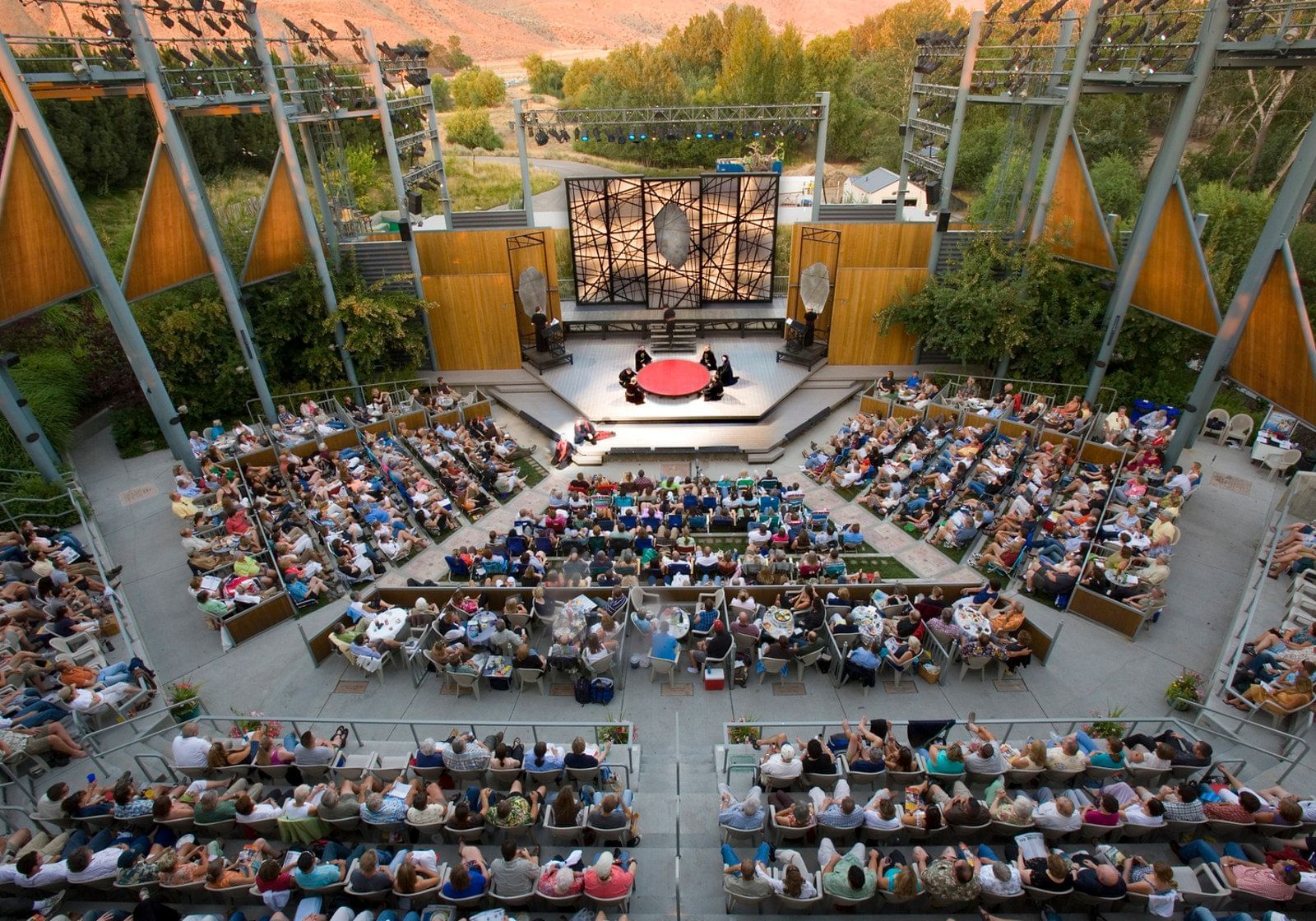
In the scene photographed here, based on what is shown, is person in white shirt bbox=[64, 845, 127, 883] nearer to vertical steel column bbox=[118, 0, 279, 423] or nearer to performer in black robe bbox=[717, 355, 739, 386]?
vertical steel column bbox=[118, 0, 279, 423]

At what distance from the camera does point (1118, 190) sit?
91.7 feet

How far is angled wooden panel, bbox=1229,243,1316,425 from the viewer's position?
12602mm

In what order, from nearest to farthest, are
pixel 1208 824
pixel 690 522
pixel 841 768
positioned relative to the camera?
pixel 1208 824, pixel 841 768, pixel 690 522

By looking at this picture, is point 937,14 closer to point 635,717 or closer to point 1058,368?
point 1058,368

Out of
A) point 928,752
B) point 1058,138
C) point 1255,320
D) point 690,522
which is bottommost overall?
point 690,522

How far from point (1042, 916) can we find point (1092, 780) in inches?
87.4

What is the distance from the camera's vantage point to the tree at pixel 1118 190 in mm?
27922

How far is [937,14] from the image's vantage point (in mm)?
53969

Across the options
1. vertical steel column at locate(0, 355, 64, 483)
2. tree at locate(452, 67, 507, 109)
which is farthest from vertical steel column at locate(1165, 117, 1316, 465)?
tree at locate(452, 67, 507, 109)

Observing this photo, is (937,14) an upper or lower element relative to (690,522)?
upper

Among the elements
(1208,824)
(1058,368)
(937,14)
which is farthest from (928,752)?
(937,14)

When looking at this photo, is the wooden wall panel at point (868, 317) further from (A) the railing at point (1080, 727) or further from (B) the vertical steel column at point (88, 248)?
(B) the vertical steel column at point (88, 248)

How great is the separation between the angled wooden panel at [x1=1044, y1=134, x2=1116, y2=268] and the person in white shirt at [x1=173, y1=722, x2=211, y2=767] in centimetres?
2047

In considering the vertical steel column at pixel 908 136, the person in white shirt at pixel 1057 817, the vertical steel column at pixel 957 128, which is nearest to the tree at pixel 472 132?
the vertical steel column at pixel 908 136
